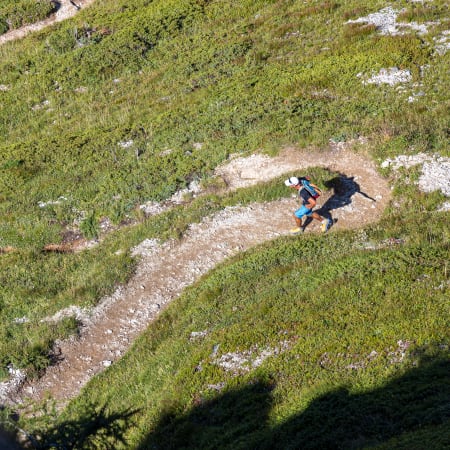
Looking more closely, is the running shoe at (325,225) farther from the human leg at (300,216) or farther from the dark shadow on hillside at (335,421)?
the dark shadow on hillside at (335,421)

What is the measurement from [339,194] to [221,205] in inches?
214

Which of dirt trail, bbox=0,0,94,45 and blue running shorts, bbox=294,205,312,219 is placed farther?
dirt trail, bbox=0,0,94,45

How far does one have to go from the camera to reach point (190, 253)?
26.9m

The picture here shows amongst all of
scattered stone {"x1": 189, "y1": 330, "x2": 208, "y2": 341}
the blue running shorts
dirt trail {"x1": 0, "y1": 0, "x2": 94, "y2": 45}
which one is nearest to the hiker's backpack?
the blue running shorts

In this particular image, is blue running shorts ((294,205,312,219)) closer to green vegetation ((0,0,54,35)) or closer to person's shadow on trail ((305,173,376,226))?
person's shadow on trail ((305,173,376,226))

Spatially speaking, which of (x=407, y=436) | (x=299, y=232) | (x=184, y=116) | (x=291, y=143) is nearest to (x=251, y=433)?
(x=407, y=436)

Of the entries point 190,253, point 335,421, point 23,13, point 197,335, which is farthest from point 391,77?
point 23,13

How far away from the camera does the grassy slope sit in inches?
726

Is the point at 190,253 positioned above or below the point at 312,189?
below

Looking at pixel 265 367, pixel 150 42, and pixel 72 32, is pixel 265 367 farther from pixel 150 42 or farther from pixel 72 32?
pixel 72 32

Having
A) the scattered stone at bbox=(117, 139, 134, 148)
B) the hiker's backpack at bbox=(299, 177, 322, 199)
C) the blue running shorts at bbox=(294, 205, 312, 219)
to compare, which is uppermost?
the scattered stone at bbox=(117, 139, 134, 148)

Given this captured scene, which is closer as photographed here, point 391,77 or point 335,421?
point 335,421

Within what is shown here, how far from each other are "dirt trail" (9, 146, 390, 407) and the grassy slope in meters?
0.76

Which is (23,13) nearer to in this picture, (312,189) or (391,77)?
(391,77)
